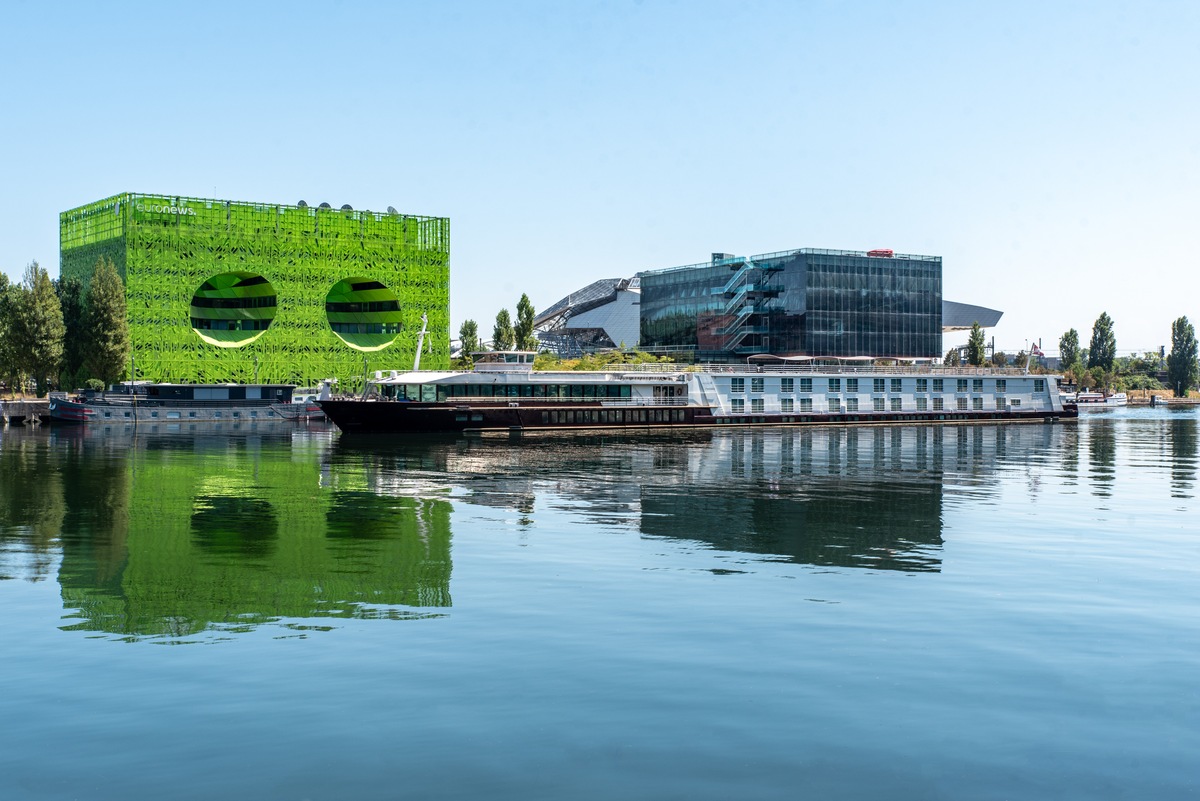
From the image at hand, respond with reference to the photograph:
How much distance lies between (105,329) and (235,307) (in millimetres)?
26987

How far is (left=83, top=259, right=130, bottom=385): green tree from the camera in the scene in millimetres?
137875

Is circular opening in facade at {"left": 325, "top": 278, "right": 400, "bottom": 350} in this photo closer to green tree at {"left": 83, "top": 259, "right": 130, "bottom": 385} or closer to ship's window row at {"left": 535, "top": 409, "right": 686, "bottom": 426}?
green tree at {"left": 83, "top": 259, "right": 130, "bottom": 385}

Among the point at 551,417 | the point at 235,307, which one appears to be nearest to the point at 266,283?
the point at 235,307

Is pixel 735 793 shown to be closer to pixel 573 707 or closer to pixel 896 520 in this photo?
pixel 573 707

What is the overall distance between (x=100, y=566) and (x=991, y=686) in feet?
81.9

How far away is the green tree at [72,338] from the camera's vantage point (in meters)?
140

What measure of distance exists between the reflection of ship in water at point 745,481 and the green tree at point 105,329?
5785cm

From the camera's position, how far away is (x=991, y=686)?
20.1 meters

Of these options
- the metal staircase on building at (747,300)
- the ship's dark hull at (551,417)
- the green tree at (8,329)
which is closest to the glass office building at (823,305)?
the metal staircase on building at (747,300)

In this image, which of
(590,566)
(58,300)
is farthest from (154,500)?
(58,300)

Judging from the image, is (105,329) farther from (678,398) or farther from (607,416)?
(678,398)

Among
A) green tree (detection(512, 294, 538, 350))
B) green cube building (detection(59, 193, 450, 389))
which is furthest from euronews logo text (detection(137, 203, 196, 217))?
green tree (detection(512, 294, 538, 350))

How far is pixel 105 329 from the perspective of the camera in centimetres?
13788

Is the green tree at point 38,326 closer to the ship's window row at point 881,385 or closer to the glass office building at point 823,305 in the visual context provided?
the ship's window row at point 881,385
